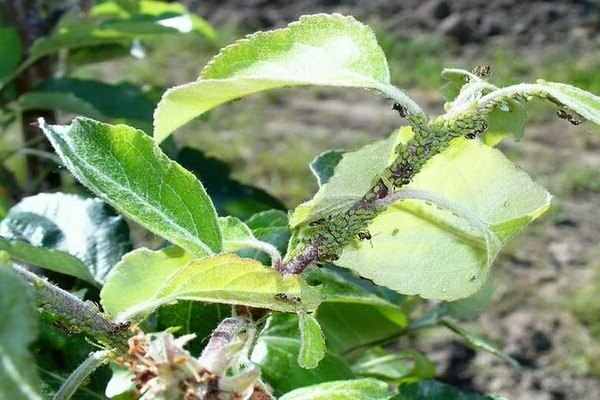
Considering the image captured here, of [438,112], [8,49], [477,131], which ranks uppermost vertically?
[477,131]

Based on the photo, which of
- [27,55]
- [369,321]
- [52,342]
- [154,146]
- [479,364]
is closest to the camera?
[154,146]

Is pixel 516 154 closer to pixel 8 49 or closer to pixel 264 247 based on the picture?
pixel 8 49

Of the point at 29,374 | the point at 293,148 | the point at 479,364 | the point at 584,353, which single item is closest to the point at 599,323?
the point at 584,353

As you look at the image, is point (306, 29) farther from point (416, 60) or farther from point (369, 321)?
point (416, 60)

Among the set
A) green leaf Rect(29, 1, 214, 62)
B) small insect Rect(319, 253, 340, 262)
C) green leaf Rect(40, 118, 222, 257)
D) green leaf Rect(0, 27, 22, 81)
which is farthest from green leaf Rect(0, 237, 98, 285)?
green leaf Rect(0, 27, 22, 81)

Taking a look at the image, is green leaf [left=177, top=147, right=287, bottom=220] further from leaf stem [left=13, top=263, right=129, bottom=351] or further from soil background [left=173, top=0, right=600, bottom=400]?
leaf stem [left=13, top=263, right=129, bottom=351]

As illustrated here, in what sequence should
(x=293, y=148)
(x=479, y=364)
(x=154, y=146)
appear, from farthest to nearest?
1. (x=293, y=148)
2. (x=479, y=364)
3. (x=154, y=146)

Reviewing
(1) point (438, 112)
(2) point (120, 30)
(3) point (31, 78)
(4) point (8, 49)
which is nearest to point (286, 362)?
(2) point (120, 30)
